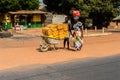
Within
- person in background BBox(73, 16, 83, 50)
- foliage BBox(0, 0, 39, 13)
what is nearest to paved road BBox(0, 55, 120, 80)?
person in background BBox(73, 16, 83, 50)

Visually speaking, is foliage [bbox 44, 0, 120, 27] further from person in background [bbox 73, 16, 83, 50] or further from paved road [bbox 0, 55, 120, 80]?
paved road [bbox 0, 55, 120, 80]

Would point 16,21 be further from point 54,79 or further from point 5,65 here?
point 54,79

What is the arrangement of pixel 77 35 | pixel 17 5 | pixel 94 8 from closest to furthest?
pixel 77 35 < pixel 94 8 < pixel 17 5

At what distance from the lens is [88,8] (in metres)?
38.4

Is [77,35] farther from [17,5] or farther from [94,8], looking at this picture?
[17,5]

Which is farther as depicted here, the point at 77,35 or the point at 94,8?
the point at 94,8

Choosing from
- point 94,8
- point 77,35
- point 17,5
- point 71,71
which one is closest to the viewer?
point 71,71

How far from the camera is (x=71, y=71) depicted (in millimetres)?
9680

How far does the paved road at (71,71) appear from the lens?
346 inches

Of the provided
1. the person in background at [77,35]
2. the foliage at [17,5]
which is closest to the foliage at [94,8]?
the foliage at [17,5]

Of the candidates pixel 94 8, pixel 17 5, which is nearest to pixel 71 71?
pixel 94 8

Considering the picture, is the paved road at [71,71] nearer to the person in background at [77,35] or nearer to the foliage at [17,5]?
the person in background at [77,35]

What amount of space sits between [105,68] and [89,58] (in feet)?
8.19

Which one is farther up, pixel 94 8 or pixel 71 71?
pixel 71 71
